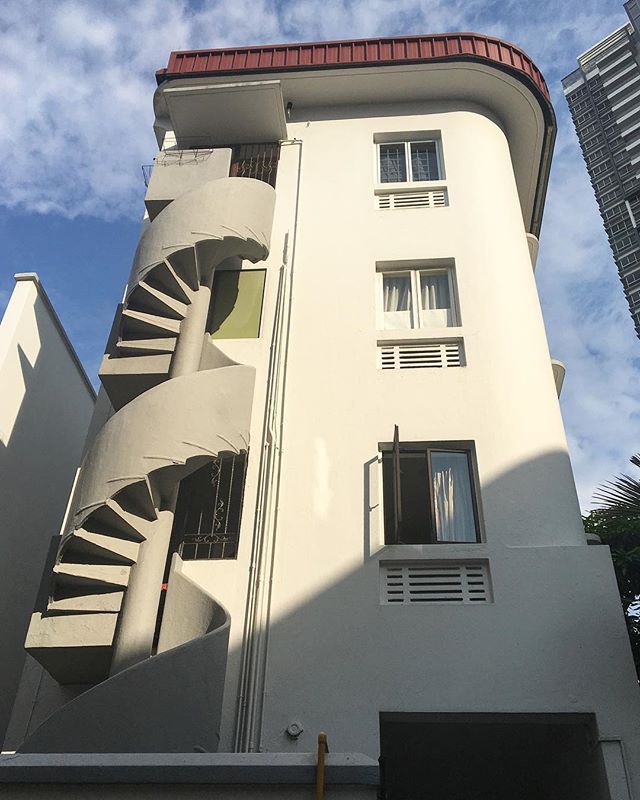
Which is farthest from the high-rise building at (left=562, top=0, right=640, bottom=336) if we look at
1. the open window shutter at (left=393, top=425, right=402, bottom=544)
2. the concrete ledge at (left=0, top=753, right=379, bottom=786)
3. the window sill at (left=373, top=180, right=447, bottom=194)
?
the concrete ledge at (left=0, top=753, right=379, bottom=786)

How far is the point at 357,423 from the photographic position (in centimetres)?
853

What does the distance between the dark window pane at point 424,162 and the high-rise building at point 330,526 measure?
11 centimetres

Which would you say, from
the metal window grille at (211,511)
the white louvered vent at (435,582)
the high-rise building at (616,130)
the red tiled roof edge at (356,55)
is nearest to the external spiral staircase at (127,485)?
the metal window grille at (211,511)

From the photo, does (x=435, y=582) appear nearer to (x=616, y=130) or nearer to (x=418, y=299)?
(x=418, y=299)

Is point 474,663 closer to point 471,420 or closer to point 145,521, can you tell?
point 471,420

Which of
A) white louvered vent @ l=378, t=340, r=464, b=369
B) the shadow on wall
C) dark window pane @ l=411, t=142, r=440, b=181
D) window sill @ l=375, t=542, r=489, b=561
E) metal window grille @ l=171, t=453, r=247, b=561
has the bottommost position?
Answer: the shadow on wall

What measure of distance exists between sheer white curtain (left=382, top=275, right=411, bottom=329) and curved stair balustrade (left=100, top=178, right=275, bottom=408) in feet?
6.21

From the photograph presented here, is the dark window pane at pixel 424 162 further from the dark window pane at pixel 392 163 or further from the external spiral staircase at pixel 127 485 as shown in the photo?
the external spiral staircase at pixel 127 485

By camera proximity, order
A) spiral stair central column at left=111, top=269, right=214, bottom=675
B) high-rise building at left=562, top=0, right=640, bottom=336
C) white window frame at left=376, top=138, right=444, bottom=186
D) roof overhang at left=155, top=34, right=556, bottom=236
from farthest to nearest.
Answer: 1. high-rise building at left=562, top=0, right=640, bottom=336
2. roof overhang at left=155, top=34, right=556, bottom=236
3. white window frame at left=376, top=138, right=444, bottom=186
4. spiral stair central column at left=111, top=269, right=214, bottom=675

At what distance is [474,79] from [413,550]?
916 centimetres

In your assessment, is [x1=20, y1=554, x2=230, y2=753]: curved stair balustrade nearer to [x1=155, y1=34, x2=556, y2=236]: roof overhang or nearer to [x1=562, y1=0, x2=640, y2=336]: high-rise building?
[x1=155, y1=34, x2=556, y2=236]: roof overhang

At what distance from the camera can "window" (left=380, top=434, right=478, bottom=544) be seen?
7.76 m

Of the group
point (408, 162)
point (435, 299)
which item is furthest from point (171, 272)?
point (408, 162)

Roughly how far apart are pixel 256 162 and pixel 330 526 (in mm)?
7264
